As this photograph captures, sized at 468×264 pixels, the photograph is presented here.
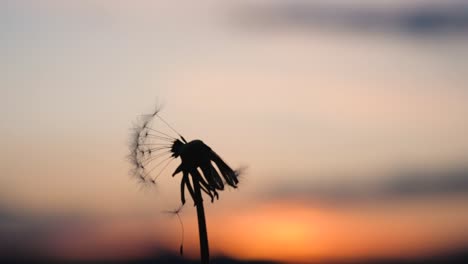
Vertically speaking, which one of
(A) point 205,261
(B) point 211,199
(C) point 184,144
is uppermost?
(C) point 184,144

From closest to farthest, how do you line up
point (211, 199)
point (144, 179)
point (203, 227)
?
point (203, 227) < point (211, 199) < point (144, 179)

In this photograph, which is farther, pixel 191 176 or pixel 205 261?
pixel 191 176

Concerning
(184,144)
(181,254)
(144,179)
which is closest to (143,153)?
(144,179)

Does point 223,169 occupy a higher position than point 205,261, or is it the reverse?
point 223,169

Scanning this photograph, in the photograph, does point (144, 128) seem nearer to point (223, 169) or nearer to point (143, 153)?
point (143, 153)

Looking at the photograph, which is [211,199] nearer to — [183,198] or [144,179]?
[183,198]

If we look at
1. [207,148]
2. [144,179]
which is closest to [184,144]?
[207,148]

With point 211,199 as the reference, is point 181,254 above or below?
below

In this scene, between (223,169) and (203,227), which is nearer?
(203,227)

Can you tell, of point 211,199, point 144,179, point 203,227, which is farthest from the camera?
point 144,179
